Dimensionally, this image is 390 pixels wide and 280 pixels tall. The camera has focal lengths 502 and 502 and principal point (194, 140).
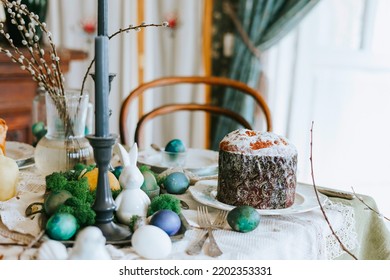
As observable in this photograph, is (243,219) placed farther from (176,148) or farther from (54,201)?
(176,148)

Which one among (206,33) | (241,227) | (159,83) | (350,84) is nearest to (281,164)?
(241,227)

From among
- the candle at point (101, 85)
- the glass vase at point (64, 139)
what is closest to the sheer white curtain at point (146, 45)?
the glass vase at point (64, 139)

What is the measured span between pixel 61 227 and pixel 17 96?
5.15 feet

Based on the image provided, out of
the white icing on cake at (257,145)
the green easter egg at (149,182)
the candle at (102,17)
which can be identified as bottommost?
the green easter egg at (149,182)

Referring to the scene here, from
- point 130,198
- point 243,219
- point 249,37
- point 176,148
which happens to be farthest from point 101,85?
point 249,37

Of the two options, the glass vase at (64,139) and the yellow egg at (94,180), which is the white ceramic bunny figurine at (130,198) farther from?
the glass vase at (64,139)

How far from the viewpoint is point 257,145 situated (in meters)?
0.86

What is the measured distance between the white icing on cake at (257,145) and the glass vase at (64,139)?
0.32 metres

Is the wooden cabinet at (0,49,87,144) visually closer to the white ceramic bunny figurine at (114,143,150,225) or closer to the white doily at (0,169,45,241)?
the white doily at (0,169,45,241)

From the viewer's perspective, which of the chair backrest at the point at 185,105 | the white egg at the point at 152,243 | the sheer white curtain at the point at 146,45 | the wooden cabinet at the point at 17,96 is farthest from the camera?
the sheer white curtain at the point at 146,45

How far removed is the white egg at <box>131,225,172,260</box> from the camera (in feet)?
2.19

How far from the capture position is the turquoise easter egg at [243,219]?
2.52 feet

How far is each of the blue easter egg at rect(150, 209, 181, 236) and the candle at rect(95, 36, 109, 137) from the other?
0.46 feet

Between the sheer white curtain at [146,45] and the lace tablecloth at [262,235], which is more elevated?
the sheer white curtain at [146,45]
